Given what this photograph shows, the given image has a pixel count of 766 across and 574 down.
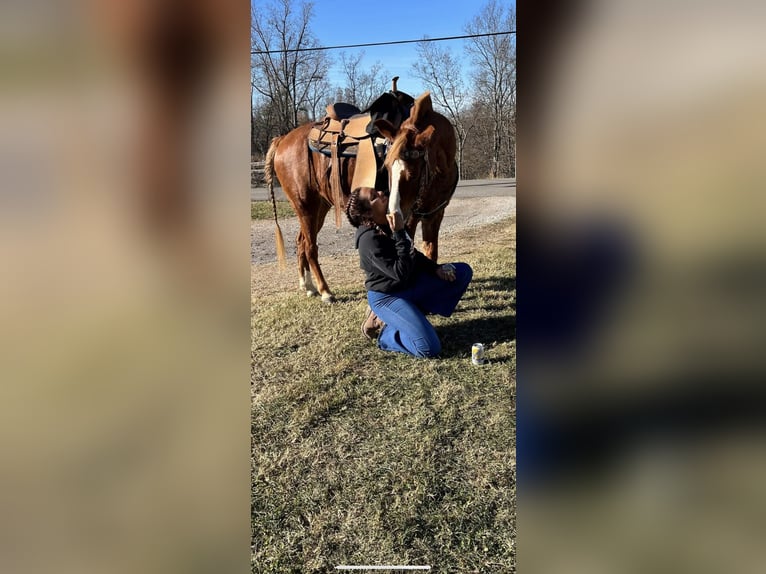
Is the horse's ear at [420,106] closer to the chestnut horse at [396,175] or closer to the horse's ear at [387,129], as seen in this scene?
the chestnut horse at [396,175]

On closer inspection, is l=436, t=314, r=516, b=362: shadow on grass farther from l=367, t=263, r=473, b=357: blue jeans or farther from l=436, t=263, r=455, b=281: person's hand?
l=436, t=263, r=455, b=281: person's hand

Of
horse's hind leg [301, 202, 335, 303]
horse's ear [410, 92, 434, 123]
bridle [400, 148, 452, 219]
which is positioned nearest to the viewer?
bridle [400, 148, 452, 219]

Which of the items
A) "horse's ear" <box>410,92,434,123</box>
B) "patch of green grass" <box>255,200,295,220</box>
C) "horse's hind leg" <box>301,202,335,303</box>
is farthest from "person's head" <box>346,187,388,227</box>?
"patch of green grass" <box>255,200,295,220</box>

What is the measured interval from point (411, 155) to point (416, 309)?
1027mm

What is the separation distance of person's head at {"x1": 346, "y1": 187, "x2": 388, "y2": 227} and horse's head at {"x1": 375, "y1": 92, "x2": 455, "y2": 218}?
73mm

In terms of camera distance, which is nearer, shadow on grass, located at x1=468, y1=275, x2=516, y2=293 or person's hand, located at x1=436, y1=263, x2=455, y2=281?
person's hand, located at x1=436, y1=263, x2=455, y2=281

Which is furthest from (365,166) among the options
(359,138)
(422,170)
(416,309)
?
(416,309)

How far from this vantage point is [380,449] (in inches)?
89.6

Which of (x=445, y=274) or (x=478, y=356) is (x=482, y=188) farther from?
(x=478, y=356)

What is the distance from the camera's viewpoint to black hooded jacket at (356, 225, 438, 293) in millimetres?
3246
